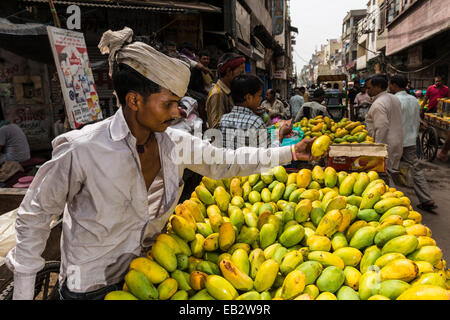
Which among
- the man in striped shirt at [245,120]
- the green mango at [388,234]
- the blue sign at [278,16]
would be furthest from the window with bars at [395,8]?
the green mango at [388,234]

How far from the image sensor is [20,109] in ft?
26.3

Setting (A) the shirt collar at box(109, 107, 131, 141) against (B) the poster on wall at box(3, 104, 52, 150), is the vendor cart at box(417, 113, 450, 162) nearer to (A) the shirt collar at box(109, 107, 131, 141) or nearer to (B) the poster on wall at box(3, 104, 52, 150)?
(A) the shirt collar at box(109, 107, 131, 141)

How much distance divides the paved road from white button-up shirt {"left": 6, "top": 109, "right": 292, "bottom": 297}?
391 cm

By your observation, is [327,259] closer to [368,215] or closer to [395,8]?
[368,215]

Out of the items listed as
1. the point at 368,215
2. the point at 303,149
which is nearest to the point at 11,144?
the point at 303,149

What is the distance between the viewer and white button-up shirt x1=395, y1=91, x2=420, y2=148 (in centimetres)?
537

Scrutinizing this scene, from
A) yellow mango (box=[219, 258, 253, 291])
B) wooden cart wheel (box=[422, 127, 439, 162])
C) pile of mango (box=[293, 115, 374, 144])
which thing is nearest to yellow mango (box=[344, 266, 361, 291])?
yellow mango (box=[219, 258, 253, 291])

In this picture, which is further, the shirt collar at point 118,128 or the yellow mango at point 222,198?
the yellow mango at point 222,198

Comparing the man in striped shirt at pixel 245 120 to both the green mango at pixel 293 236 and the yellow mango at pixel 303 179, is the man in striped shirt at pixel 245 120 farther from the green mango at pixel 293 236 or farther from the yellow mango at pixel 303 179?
the green mango at pixel 293 236

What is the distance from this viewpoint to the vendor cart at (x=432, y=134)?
8250 millimetres

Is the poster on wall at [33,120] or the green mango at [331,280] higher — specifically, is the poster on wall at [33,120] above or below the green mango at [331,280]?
above

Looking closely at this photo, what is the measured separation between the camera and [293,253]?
1.60 metres
